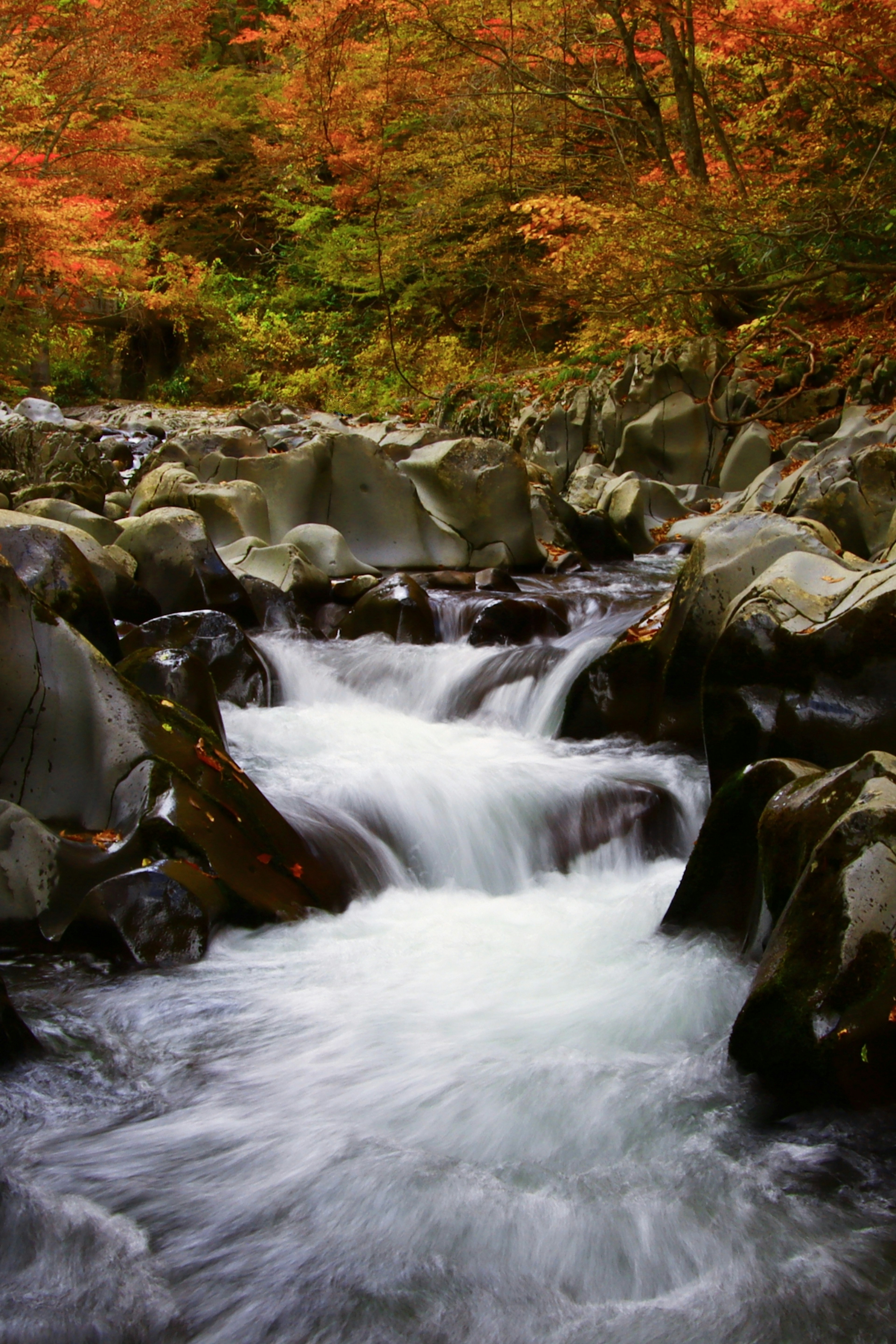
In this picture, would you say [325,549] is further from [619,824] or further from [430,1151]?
[430,1151]

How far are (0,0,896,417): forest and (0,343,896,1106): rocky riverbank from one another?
1.91 meters

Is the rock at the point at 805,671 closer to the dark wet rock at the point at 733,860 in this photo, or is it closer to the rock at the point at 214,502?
the dark wet rock at the point at 733,860

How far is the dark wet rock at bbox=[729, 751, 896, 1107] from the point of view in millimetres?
Answer: 2285

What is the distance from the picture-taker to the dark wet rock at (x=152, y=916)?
3219 millimetres

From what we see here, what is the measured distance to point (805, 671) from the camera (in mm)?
3930

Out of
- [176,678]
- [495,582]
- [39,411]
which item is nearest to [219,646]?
[176,678]

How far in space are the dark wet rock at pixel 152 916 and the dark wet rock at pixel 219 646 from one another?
8.57ft

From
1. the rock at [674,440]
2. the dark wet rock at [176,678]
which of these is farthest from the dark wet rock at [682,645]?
the rock at [674,440]

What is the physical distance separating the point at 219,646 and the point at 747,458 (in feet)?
29.2

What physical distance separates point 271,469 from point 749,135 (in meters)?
7.86

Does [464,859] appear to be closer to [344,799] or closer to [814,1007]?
[344,799]

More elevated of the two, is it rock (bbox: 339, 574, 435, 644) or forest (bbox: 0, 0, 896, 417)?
forest (bbox: 0, 0, 896, 417)

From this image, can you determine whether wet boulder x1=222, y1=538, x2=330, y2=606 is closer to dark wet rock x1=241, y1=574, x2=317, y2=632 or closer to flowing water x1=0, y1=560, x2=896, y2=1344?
dark wet rock x1=241, y1=574, x2=317, y2=632

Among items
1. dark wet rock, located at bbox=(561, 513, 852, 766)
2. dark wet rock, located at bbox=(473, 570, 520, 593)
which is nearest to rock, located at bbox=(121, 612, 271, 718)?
dark wet rock, located at bbox=(561, 513, 852, 766)
